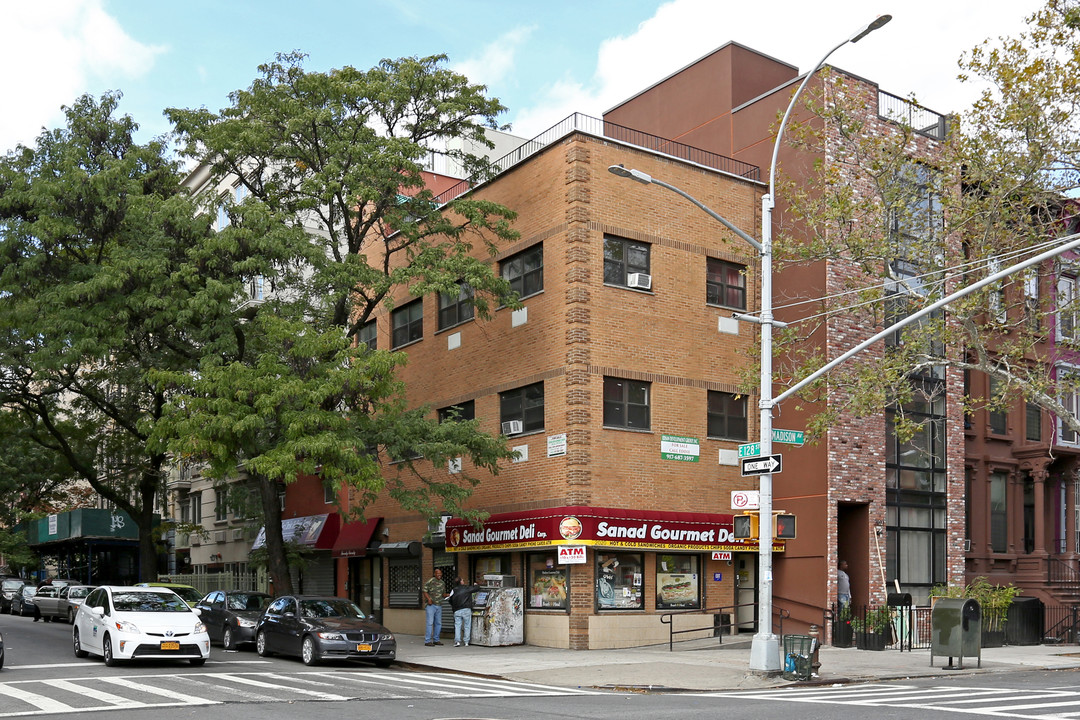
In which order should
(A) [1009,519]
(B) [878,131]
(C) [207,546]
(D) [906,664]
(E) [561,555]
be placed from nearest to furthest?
1. (D) [906,664]
2. (E) [561,555]
3. (B) [878,131]
4. (A) [1009,519]
5. (C) [207,546]

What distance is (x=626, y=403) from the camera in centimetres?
2698

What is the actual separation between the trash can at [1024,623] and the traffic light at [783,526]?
1122 cm

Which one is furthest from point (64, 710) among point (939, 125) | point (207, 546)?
point (207, 546)

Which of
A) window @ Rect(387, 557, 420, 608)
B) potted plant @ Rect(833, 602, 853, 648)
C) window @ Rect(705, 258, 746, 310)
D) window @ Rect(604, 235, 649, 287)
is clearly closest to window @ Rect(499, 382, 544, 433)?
window @ Rect(604, 235, 649, 287)

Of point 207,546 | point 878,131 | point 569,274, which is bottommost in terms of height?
point 207,546

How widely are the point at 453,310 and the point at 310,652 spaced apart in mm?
12924

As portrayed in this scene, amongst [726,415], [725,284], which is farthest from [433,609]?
[725,284]

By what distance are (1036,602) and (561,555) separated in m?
12.8

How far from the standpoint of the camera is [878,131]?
2920 centimetres

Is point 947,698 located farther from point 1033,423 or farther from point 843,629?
point 1033,423

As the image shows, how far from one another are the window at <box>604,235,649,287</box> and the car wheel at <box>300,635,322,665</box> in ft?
36.6

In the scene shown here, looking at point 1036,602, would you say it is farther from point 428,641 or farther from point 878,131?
point 428,641

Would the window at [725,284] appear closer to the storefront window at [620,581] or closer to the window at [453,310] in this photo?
the window at [453,310]

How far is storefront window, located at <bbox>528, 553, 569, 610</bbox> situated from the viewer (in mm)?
25859
